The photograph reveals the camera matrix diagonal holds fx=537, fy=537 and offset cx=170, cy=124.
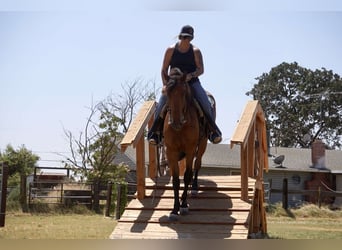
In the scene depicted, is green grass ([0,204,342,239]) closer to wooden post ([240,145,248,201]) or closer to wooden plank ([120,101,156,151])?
wooden post ([240,145,248,201])

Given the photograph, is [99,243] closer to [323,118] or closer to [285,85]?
[323,118]

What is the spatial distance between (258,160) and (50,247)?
4390 mm

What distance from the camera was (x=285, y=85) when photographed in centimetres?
3525

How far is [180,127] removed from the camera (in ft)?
20.3

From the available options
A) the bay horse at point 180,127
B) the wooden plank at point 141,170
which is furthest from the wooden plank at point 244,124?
the wooden plank at point 141,170

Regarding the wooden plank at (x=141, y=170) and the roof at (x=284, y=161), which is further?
the roof at (x=284, y=161)

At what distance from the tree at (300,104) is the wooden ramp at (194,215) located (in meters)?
25.1

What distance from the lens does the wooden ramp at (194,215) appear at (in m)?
6.04

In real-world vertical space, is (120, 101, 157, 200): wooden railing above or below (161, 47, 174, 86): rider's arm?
below

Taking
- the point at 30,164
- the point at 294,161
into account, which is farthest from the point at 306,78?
the point at 30,164

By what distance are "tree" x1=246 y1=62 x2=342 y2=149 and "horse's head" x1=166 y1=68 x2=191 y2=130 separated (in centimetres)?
2628

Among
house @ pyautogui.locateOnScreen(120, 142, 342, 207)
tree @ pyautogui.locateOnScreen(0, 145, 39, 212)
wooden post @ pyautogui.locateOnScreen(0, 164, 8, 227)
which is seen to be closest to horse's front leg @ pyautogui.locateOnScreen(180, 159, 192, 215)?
wooden post @ pyautogui.locateOnScreen(0, 164, 8, 227)

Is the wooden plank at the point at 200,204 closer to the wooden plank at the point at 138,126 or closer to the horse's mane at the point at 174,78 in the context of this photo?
the wooden plank at the point at 138,126

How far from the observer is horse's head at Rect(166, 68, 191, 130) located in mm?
6094
